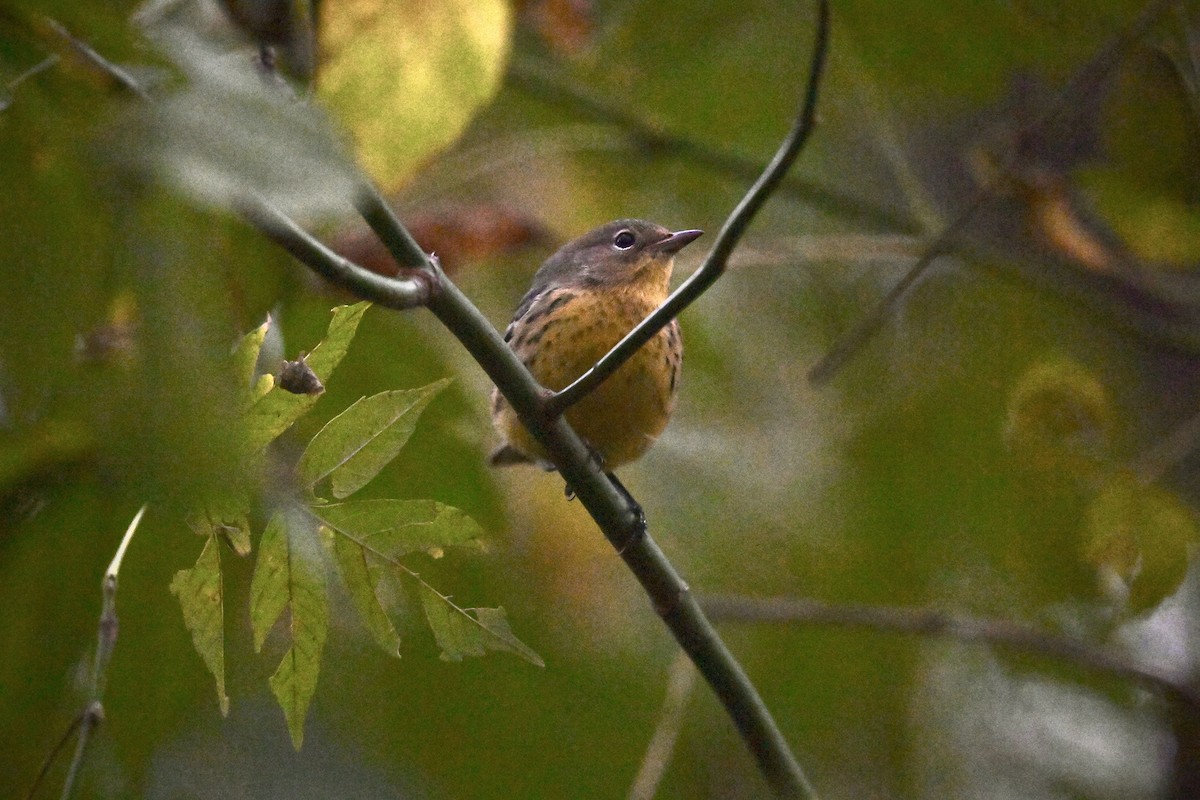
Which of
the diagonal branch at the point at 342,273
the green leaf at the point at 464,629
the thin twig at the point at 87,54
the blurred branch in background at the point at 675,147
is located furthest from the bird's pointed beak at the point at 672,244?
the thin twig at the point at 87,54

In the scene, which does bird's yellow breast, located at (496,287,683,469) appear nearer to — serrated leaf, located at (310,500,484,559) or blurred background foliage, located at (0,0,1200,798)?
blurred background foliage, located at (0,0,1200,798)

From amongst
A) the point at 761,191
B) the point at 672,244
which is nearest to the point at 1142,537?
the point at 672,244

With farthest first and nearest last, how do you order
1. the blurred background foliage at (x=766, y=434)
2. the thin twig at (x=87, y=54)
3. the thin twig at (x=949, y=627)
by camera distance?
the thin twig at (x=949, y=627) < the blurred background foliage at (x=766, y=434) < the thin twig at (x=87, y=54)

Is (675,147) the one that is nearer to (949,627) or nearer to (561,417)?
(949,627)

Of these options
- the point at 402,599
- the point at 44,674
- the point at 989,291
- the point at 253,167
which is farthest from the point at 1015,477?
the point at 253,167

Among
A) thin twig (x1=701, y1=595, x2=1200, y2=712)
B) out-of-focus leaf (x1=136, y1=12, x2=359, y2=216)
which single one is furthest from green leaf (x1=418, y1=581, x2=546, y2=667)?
thin twig (x1=701, y1=595, x2=1200, y2=712)

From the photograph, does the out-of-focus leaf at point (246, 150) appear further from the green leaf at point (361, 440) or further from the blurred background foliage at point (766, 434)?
the green leaf at point (361, 440)

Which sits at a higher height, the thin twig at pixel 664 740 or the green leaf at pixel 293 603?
the green leaf at pixel 293 603
